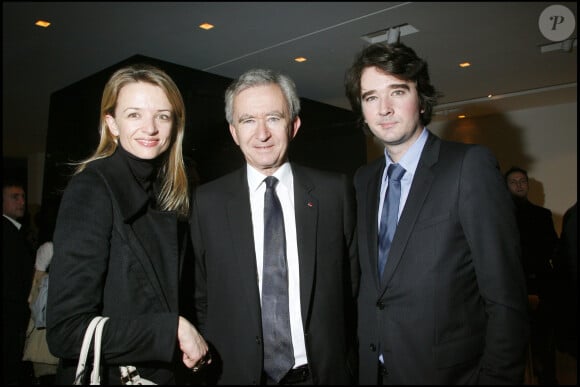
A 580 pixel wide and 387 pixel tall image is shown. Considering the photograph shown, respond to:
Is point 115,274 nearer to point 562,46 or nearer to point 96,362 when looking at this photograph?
point 96,362

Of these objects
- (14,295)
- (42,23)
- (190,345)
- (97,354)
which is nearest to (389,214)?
(190,345)

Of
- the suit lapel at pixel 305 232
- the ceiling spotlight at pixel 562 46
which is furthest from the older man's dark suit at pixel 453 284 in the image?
the ceiling spotlight at pixel 562 46

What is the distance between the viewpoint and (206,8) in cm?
399

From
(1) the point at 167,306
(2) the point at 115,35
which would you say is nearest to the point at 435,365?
(1) the point at 167,306

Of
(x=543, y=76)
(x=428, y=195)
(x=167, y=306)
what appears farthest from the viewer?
(x=543, y=76)

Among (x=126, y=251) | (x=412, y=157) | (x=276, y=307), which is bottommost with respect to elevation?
(x=276, y=307)

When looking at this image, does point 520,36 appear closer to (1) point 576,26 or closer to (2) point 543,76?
(1) point 576,26

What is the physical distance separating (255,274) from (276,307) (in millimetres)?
162

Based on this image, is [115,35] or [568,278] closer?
[568,278]

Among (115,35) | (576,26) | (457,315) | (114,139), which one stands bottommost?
(457,315)

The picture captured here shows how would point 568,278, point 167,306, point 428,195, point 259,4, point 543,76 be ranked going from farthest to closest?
point 543,76 → point 259,4 → point 568,278 → point 428,195 → point 167,306

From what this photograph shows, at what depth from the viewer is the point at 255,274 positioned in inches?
70.7

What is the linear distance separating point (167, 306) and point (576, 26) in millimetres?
5327

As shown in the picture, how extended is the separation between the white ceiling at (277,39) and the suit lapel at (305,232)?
2.60 metres
